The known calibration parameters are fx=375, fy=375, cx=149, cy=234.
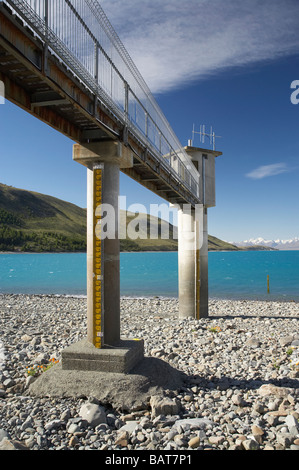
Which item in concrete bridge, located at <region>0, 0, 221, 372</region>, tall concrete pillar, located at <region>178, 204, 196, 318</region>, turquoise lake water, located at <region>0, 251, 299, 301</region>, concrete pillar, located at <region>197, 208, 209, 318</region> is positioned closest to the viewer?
concrete bridge, located at <region>0, 0, 221, 372</region>

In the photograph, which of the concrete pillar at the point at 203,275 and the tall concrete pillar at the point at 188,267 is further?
the concrete pillar at the point at 203,275

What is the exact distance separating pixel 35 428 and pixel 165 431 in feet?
7.79

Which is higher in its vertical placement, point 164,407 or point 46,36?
point 46,36

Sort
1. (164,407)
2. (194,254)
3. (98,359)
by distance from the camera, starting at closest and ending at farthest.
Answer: (164,407), (98,359), (194,254)

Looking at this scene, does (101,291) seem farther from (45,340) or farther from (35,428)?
(45,340)

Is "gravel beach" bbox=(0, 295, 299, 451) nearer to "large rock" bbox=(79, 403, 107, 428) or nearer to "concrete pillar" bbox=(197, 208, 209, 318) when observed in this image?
"large rock" bbox=(79, 403, 107, 428)

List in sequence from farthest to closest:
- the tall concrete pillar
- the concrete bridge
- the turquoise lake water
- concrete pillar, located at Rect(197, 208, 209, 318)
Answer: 1. the turquoise lake water
2. concrete pillar, located at Rect(197, 208, 209, 318)
3. the tall concrete pillar
4. the concrete bridge

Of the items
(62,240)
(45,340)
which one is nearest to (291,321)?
(45,340)

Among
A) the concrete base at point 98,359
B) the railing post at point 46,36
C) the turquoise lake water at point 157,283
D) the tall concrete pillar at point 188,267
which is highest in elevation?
the railing post at point 46,36

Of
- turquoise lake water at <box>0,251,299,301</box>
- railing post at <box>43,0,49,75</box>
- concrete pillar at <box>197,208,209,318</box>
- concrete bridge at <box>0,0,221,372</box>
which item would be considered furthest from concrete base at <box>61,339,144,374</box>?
turquoise lake water at <box>0,251,299,301</box>

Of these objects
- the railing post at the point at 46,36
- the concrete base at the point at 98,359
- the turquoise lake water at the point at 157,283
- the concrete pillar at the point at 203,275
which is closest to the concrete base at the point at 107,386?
the concrete base at the point at 98,359

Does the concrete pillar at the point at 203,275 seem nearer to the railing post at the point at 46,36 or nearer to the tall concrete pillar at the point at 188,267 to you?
the tall concrete pillar at the point at 188,267

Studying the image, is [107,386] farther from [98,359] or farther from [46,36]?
[46,36]

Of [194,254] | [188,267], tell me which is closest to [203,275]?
[188,267]
